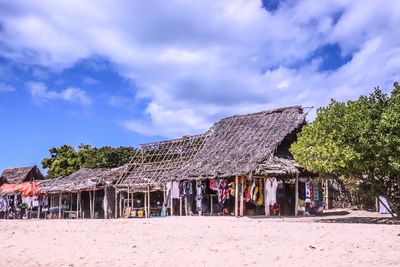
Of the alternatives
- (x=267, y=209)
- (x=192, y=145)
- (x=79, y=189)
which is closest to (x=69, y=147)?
(x=79, y=189)

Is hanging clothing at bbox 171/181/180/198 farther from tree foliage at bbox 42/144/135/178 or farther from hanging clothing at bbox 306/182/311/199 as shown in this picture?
tree foliage at bbox 42/144/135/178

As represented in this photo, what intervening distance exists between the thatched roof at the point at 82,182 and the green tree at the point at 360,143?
14.1 m

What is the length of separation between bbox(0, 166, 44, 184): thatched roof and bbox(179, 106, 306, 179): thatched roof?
20.4 metres

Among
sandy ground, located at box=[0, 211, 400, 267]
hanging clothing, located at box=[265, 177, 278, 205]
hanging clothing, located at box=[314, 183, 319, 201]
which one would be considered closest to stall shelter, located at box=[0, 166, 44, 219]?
sandy ground, located at box=[0, 211, 400, 267]

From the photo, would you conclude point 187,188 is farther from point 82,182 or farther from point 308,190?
point 82,182

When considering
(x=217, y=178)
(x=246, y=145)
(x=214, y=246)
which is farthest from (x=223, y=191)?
(x=214, y=246)

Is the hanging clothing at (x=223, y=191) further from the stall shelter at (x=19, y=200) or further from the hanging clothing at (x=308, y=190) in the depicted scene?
the stall shelter at (x=19, y=200)

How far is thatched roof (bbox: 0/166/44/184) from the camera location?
39562 millimetres

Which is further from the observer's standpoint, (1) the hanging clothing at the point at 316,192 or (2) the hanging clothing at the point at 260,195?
(1) the hanging clothing at the point at 316,192

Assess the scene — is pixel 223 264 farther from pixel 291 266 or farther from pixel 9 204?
pixel 9 204

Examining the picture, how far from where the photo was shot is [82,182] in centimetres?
2872

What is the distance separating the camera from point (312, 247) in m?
10.3

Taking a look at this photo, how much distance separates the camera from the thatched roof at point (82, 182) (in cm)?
2734

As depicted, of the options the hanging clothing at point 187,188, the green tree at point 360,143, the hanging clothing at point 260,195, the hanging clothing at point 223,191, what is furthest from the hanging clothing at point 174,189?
the green tree at point 360,143
